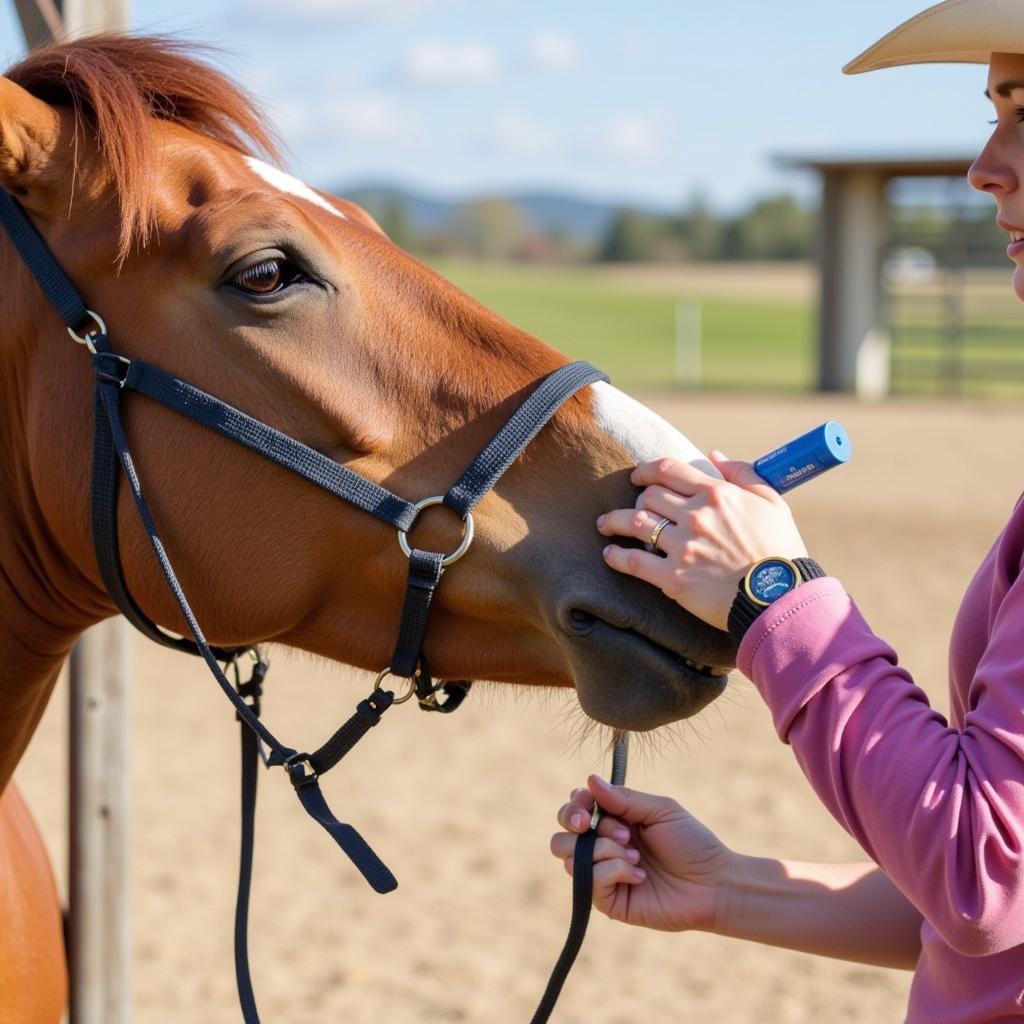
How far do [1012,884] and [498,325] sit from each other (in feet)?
3.48

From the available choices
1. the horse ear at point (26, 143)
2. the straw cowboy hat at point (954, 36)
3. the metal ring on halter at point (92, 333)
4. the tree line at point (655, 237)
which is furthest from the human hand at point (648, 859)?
the tree line at point (655, 237)

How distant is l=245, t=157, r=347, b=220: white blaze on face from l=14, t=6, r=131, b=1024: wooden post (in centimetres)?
117

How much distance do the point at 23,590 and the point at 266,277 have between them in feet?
2.17

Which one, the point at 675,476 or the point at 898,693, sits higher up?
the point at 675,476

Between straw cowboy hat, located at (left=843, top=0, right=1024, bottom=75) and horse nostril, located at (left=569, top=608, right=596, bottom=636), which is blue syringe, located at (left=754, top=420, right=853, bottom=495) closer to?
horse nostril, located at (left=569, top=608, right=596, bottom=636)

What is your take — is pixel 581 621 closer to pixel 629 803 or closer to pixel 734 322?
pixel 629 803

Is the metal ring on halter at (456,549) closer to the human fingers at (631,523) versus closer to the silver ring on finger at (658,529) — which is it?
the human fingers at (631,523)

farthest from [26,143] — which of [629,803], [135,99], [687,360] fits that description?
[687,360]

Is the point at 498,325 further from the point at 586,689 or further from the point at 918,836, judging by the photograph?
the point at 918,836

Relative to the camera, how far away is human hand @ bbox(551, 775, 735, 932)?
1896mm

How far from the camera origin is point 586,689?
1.76 m

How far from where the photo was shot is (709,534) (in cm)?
156

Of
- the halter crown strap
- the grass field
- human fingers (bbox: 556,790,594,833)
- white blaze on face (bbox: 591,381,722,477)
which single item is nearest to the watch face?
white blaze on face (bbox: 591,381,722,477)

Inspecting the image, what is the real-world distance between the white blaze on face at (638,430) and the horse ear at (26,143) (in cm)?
88
